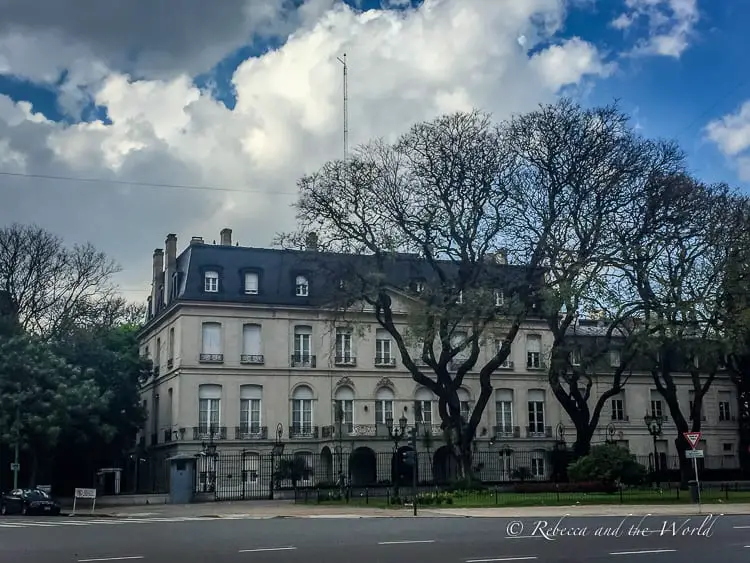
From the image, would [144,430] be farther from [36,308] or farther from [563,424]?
[563,424]

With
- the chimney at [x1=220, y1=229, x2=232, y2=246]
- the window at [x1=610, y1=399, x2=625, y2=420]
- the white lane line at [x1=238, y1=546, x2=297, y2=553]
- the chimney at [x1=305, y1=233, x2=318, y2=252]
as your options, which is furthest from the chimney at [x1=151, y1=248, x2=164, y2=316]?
the white lane line at [x1=238, y1=546, x2=297, y2=553]

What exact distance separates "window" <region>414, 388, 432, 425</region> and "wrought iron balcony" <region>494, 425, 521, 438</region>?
4.80 m

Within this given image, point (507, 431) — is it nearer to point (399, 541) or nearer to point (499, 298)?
point (499, 298)

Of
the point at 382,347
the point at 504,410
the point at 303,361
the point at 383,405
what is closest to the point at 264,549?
the point at 303,361

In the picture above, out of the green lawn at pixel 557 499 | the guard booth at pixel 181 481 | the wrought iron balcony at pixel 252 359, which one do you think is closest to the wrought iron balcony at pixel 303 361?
the wrought iron balcony at pixel 252 359

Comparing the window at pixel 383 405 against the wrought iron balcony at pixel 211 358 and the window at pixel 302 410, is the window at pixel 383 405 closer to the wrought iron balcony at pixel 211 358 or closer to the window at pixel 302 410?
the window at pixel 302 410

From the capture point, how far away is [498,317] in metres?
40.5

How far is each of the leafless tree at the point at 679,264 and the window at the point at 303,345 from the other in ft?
75.7

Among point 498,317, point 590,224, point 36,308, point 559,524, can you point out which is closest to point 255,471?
point 36,308

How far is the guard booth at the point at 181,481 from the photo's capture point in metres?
45.5

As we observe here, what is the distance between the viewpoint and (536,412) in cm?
6262

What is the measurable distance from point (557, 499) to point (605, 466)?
4.17 m

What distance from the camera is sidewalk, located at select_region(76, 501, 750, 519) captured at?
30.1 metres

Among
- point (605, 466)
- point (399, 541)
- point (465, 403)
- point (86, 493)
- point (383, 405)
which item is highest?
point (465, 403)
